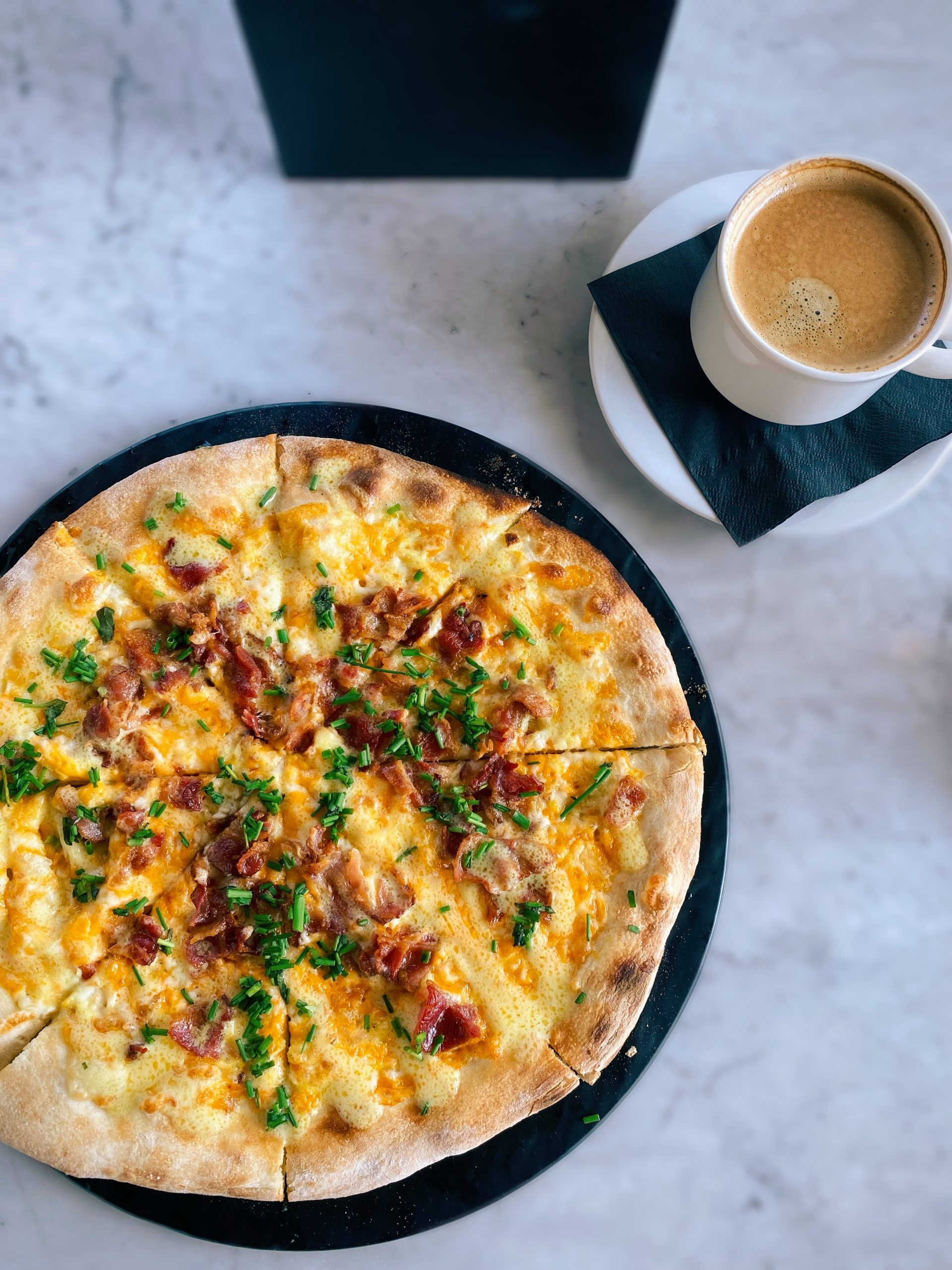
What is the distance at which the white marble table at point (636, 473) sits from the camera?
11.5ft

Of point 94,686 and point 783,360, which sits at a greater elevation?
point 783,360

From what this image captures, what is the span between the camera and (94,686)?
308 centimetres

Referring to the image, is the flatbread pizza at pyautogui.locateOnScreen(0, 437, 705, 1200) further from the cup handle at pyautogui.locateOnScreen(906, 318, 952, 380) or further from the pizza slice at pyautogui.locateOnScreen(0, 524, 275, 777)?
the cup handle at pyautogui.locateOnScreen(906, 318, 952, 380)

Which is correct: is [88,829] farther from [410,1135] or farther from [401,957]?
[410,1135]

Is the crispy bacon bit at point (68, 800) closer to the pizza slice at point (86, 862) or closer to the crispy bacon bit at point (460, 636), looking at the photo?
A: the pizza slice at point (86, 862)

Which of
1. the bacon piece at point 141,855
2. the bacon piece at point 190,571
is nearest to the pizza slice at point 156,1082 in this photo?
the bacon piece at point 141,855

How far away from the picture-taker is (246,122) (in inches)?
154

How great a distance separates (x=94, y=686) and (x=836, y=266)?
2.46 m

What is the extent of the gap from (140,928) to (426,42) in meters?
2.69

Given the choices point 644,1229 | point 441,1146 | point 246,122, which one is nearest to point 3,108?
point 246,122

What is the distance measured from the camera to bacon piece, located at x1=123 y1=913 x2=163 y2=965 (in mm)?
2945

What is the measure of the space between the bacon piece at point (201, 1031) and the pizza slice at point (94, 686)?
665 mm

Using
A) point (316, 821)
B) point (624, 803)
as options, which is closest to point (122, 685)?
point (316, 821)

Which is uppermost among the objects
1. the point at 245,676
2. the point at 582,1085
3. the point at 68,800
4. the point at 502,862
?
the point at 245,676
